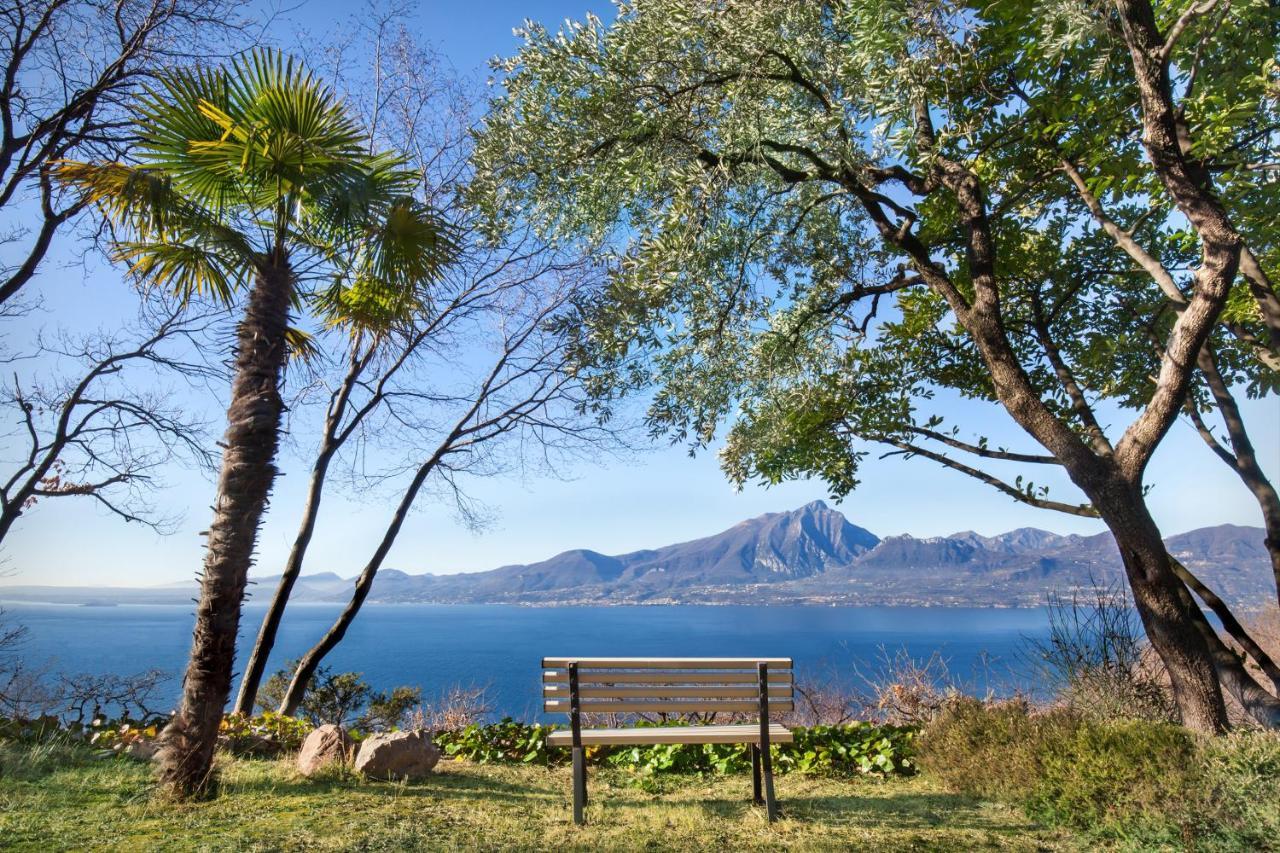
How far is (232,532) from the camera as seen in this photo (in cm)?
528

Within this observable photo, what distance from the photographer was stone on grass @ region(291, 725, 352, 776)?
5.95 metres

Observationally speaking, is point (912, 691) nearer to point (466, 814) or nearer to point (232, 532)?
point (466, 814)

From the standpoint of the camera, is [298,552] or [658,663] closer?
[658,663]

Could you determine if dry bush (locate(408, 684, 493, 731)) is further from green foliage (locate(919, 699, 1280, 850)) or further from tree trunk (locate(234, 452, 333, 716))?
green foliage (locate(919, 699, 1280, 850))

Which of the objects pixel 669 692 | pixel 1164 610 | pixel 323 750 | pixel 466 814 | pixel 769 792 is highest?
pixel 1164 610

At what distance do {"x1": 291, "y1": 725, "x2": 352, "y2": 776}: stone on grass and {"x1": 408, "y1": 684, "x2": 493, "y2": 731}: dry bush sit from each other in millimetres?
2909

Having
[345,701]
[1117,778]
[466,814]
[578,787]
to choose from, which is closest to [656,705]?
[578,787]

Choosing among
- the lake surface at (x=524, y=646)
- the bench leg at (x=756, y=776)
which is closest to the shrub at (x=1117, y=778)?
the bench leg at (x=756, y=776)

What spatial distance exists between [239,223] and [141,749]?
4.65m

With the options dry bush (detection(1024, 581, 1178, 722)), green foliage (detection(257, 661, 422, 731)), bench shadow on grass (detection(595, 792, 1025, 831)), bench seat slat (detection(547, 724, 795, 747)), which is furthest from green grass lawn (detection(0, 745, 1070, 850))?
green foliage (detection(257, 661, 422, 731))

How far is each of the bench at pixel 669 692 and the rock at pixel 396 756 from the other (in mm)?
1435

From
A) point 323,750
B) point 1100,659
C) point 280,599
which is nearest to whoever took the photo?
point 323,750

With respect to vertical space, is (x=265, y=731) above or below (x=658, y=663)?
below

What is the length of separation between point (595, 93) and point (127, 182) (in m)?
3.83
